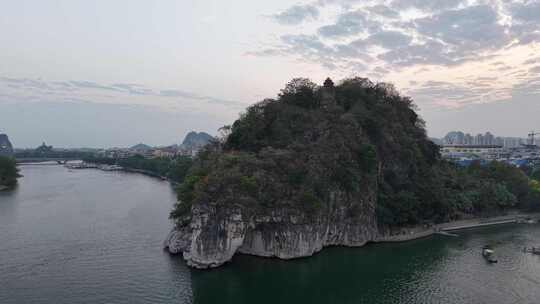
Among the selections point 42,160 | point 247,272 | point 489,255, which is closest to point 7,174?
point 247,272

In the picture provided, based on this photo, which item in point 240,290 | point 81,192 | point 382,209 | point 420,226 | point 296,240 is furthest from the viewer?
point 81,192

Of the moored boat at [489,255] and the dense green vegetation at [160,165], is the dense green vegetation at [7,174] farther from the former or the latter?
the moored boat at [489,255]

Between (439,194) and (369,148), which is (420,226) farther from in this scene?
(369,148)

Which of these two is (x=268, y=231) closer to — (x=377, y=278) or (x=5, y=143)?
(x=377, y=278)

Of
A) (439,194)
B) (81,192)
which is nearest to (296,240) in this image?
(439,194)

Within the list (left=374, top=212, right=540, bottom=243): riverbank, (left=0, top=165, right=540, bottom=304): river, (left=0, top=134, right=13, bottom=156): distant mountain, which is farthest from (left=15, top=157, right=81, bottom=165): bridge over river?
(left=374, top=212, right=540, bottom=243): riverbank
